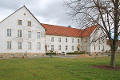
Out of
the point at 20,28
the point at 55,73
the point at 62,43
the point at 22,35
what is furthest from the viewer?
the point at 62,43

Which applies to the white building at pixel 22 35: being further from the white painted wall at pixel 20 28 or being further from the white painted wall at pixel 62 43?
the white painted wall at pixel 62 43

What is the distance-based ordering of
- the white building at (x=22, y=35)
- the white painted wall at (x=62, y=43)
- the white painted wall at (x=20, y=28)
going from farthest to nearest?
the white painted wall at (x=62, y=43) < the white building at (x=22, y=35) < the white painted wall at (x=20, y=28)

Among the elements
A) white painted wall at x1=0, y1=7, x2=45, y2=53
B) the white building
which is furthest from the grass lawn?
white painted wall at x1=0, y1=7, x2=45, y2=53

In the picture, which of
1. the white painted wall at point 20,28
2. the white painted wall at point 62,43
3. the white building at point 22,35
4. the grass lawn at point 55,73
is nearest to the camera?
the grass lawn at point 55,73

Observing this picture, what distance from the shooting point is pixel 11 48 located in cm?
2448

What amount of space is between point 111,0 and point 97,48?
3296 centimetres

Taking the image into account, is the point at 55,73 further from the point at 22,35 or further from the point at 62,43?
A: the point at 62,43

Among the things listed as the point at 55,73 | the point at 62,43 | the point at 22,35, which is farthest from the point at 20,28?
the point at 55,73

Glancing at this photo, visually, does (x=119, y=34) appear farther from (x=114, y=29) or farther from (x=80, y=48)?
(x=80, y=48)

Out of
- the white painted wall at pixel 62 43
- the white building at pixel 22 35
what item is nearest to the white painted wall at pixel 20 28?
the white building at pixel 22 35

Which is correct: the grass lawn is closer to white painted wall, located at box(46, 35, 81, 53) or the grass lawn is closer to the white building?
the white building

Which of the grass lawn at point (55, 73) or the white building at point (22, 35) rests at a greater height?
the white building at point (22, 35)

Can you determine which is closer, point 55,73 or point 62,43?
point 55,73

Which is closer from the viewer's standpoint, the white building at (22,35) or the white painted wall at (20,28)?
the white painted wall at (20,28)
